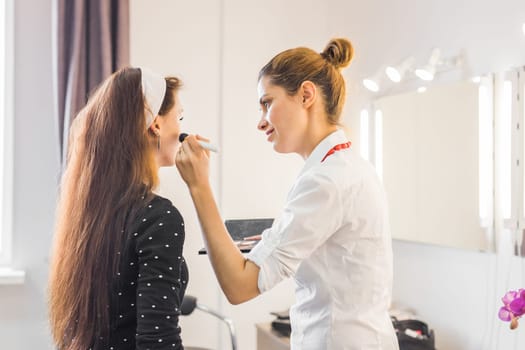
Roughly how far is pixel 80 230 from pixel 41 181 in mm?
1349

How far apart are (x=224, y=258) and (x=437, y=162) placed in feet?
3.91

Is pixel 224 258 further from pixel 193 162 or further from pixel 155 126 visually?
pixel 155 126

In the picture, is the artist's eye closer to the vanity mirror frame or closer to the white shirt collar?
the white shirt collar

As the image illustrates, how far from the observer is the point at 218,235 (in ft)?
2.84

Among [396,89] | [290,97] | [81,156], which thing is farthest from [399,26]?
[81,156]

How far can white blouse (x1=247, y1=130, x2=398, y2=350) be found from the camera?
34.3 inches

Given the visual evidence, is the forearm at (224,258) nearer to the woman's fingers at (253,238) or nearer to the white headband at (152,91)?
the white headband at (152,91)

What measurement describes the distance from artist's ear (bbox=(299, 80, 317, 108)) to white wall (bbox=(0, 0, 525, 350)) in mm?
846

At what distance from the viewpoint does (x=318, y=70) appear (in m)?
1.03

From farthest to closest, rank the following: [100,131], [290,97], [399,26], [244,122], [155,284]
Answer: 1. [244,122]
2. [399,26]
3. [290,97]
4. [100,131]
5. [155,284]

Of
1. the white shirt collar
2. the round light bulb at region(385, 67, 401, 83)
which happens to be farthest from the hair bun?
the round light bulb at region(385, 67, 401, 83)

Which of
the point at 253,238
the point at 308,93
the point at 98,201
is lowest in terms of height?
the point at 253,238

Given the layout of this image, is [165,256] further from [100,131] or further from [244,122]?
[244,122]

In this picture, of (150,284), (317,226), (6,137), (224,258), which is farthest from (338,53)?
(6,137)
